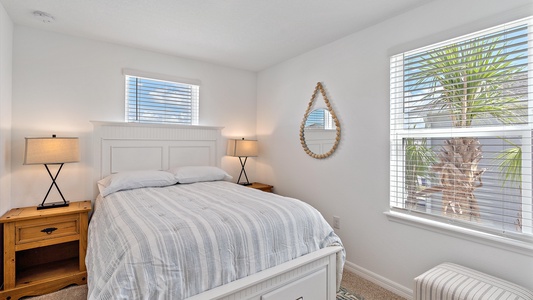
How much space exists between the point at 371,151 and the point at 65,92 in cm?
327

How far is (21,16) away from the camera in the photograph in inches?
94.1

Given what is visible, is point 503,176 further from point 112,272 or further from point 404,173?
point 112,272

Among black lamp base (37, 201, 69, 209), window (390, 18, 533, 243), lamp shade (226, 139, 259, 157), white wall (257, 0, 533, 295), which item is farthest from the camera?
lamp shade (226, 139, 259, 157)

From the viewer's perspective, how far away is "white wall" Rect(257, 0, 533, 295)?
183cm

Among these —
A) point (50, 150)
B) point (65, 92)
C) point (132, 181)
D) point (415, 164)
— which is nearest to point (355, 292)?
point (415, 164)

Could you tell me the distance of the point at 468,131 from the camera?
1880mm

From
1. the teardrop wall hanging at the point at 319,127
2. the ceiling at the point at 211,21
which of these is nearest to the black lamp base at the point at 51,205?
the ceiling at the point at 211,21

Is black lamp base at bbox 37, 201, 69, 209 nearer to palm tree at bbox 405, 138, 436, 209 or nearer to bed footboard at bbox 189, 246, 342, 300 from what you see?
bed footboard at bbox 189, 246, 342, 300

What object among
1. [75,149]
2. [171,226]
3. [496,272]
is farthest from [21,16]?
[496,272]

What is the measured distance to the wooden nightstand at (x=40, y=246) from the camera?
6.98ft

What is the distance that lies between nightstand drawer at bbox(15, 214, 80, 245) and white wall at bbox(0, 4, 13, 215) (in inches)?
11.9

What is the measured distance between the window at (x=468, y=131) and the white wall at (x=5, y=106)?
3444 mm

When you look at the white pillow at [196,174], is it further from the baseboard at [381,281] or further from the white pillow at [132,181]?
the baseboard at [381,281]

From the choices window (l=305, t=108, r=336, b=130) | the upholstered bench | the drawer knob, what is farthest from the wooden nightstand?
the upholstered bench
